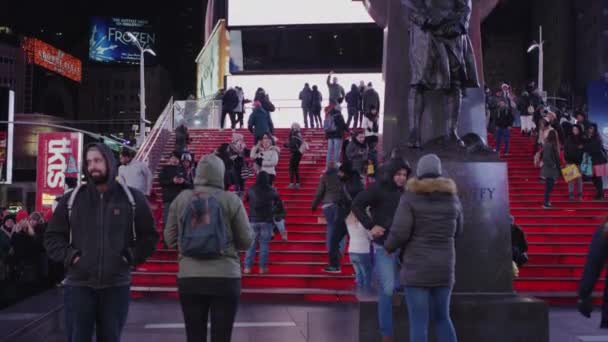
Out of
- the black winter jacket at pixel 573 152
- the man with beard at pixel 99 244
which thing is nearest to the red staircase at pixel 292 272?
the black winter jacket at pixel 573 152

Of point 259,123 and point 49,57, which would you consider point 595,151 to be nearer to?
point 259,123

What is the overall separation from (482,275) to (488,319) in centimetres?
60

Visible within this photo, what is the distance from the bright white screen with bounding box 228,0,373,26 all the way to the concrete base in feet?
105

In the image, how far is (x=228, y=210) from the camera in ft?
19.0

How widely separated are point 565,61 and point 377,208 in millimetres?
44130

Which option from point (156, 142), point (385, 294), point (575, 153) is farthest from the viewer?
point (156, 142)

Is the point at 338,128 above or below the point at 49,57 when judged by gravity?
below

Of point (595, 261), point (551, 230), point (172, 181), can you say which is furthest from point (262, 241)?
point (595, 261)

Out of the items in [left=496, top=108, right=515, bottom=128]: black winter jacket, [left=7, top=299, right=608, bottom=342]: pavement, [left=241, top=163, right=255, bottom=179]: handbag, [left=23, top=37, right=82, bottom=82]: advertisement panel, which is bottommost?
[left=7, top=299, right=608, bottom=342]: pavement

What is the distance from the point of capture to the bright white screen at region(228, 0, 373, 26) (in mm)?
38969

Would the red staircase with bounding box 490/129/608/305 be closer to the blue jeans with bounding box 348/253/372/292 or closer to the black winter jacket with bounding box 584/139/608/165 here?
the black winter jacket with bounding box 584/139/608/165

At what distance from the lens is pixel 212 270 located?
5641 mm

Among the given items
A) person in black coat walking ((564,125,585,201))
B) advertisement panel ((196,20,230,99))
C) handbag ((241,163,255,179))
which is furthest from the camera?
advertisement panel ((196,20,230,99))

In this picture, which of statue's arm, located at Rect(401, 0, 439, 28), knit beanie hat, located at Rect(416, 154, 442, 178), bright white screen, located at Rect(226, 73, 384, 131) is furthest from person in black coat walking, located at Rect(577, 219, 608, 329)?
bright white screen, located at Rect(226, 73, 384, 131)
